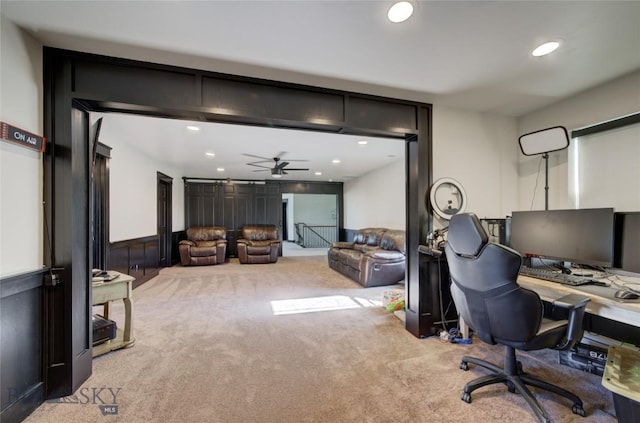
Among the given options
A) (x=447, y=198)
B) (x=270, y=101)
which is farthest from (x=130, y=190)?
(x=447, y=198)

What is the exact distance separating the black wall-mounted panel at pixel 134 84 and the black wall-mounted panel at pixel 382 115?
54.7 inches

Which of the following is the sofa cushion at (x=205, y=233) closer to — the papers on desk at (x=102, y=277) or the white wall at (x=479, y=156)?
the papers on desk at (x=102, y=277)

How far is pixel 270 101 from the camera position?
2.23 m

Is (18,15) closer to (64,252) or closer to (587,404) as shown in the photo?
(64,252)

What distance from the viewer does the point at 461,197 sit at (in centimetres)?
283

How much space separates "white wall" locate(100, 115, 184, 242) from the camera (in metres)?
3.78

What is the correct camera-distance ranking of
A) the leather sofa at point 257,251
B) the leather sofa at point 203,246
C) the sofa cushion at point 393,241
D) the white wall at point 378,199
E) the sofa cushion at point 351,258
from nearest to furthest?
the sofa cushion at point 351,258, the sofa cushion at point 393,241, the white wall at point 378,199, the leather sofa at point 203,246, the leather sofa at point 257,251

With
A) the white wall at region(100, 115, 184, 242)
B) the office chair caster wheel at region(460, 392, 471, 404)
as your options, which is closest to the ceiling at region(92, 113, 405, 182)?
the white wall at region(100, 115, 184, 242)

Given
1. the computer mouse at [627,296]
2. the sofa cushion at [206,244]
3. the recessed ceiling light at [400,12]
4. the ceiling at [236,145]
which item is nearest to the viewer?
the recessed ceiling light at [400,12]

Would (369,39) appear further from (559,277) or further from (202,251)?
(202,251)

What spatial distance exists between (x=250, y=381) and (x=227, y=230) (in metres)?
6.45

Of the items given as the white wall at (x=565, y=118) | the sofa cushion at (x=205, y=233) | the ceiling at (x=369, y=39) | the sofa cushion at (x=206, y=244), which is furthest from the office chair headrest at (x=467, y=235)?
the sofa cushion at (x=205, y=233)

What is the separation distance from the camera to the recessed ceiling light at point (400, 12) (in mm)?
1430

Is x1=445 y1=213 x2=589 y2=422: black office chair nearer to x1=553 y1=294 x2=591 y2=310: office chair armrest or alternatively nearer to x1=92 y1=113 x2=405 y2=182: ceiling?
x1=553 y1=294 x2=591 y2=310: office chair armrest
